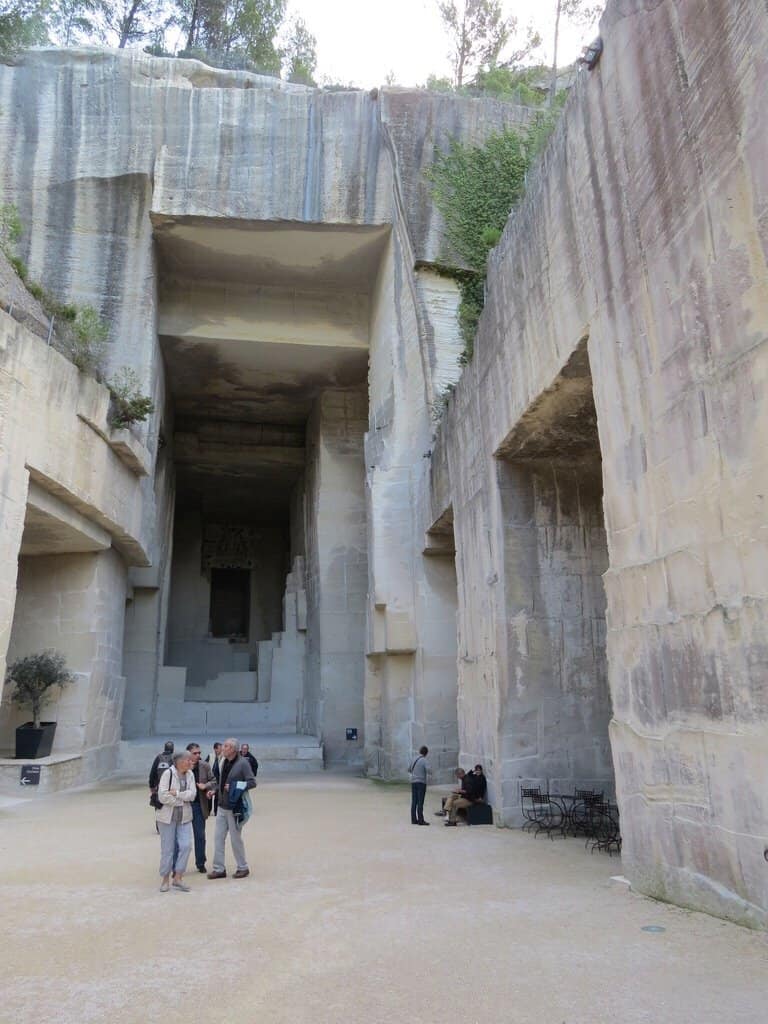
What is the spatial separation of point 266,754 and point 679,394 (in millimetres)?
13426

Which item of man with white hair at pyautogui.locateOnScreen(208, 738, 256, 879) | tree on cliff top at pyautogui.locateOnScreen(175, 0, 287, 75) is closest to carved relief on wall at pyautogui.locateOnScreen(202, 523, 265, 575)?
tree on cliff top at pyautogui.locateOnScreen(175, 0, 287, 75)

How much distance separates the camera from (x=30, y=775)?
11422 mm

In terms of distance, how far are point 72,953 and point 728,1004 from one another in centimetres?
321

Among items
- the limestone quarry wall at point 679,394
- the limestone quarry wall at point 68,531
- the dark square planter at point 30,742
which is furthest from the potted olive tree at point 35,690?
the limestone quarry wall at point 679,394

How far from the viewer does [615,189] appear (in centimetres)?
603

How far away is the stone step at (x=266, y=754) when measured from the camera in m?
15.6

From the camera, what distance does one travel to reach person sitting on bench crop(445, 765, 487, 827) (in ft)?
28.9

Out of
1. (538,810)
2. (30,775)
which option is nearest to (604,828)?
(538,810)

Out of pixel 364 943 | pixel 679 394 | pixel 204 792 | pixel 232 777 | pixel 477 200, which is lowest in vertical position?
pixel 364 943

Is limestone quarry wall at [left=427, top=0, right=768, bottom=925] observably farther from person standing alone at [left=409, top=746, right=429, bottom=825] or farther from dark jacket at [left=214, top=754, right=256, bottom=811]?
person standing alone at [left=409, top=746, right=429, bottom=825]

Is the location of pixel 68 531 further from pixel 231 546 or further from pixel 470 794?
pixel 231 546

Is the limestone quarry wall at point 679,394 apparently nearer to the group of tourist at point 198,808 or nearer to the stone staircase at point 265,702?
the group of tourist at point 198,808

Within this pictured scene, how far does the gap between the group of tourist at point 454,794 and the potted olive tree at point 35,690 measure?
682 centimetres

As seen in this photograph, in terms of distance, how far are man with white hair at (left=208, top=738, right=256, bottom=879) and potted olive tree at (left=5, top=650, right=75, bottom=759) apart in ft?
25.3
